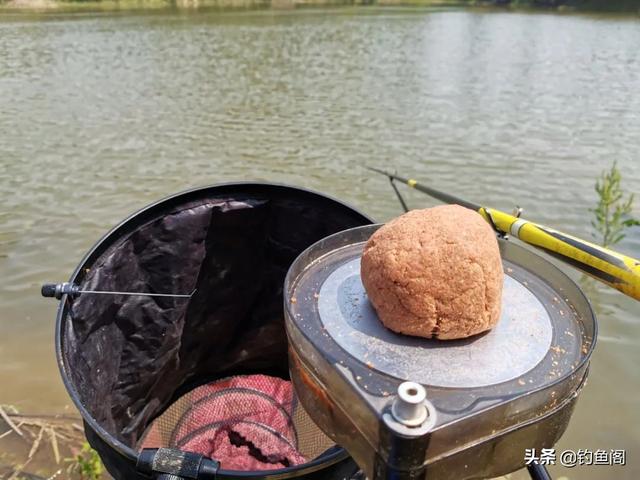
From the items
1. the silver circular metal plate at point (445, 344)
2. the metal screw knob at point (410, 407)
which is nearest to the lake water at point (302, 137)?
the silver circular metal plate at point (445, 344)

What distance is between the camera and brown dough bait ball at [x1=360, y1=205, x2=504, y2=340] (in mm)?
1255

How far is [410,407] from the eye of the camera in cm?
89

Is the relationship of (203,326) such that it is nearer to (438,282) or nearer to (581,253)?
(438,282)

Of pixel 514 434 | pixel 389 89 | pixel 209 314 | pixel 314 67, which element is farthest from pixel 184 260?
pixel 314 67

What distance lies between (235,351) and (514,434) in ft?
6.25

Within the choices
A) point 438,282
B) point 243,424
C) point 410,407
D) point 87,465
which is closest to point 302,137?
point 243,424

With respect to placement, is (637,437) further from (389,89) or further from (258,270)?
(389,89)

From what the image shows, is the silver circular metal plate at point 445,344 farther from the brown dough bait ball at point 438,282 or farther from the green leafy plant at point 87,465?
the green leafy plant at point 87,465

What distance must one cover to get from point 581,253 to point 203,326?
1.78 metres

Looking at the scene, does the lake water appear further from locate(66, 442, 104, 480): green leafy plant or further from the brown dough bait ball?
the brown dough bait ball

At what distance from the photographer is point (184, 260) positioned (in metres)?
2.34

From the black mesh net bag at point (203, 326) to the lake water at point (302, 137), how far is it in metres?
0.84

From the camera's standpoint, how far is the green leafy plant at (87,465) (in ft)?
7.32

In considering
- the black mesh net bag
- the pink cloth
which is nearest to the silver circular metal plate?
the black mesh net bag
